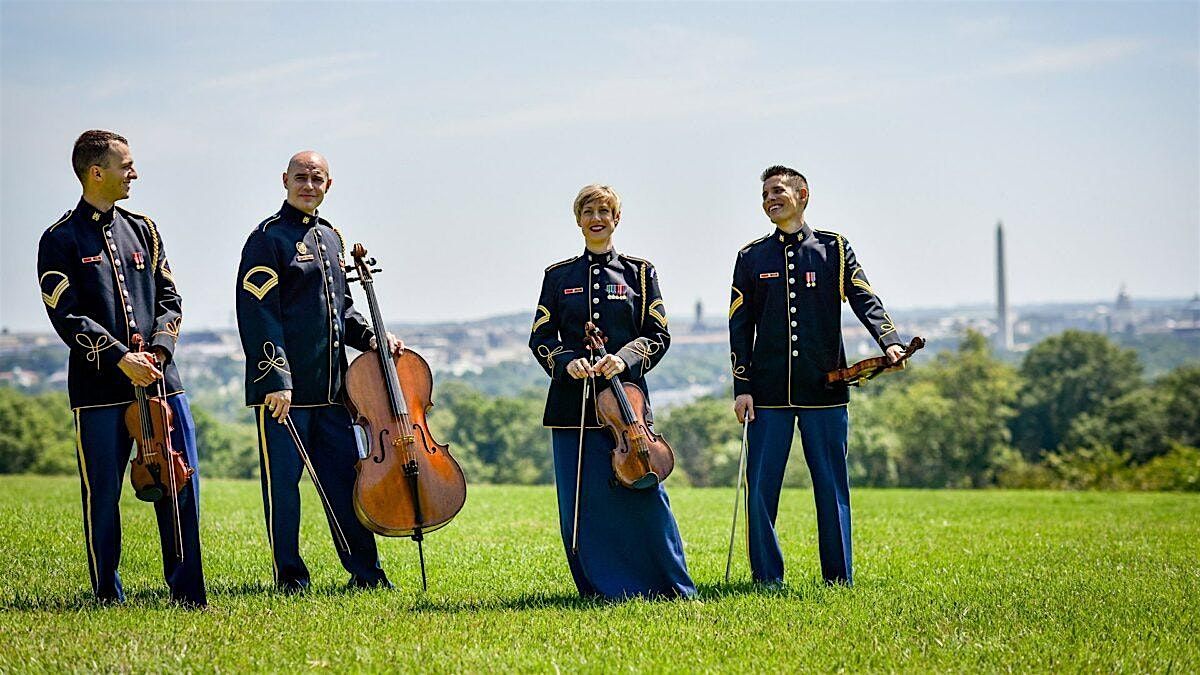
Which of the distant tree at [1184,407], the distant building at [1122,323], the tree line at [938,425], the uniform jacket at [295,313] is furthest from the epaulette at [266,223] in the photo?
the distant building at [1122,323]

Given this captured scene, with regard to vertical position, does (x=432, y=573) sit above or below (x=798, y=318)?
below

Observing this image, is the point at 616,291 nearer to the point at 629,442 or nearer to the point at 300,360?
the point at 629,442

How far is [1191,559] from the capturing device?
9602 millimetres

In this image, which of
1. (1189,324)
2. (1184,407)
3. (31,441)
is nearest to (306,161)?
(31,441)

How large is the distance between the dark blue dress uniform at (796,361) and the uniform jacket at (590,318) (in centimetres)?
66

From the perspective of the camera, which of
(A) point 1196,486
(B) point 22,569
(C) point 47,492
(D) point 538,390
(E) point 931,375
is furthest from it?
(D) point 538,390

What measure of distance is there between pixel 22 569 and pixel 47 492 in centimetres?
777

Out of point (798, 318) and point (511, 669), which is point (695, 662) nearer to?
point (511, 669)

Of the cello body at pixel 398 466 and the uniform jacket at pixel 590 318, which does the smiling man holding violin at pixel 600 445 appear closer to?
the uniform jacket at pixel 590 318

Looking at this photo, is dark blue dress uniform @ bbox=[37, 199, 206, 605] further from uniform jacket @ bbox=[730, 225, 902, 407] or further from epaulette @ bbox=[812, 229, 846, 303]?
epaulette @ bbox=[812, 229, 846, 303]

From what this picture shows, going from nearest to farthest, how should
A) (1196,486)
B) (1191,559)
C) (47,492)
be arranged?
(1191,559) < (47,492) < (1196,486)

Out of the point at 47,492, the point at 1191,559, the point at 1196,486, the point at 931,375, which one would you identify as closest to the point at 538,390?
the point at 931,375

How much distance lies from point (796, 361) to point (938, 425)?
59.2m

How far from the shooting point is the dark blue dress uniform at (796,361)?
7.95 meters
